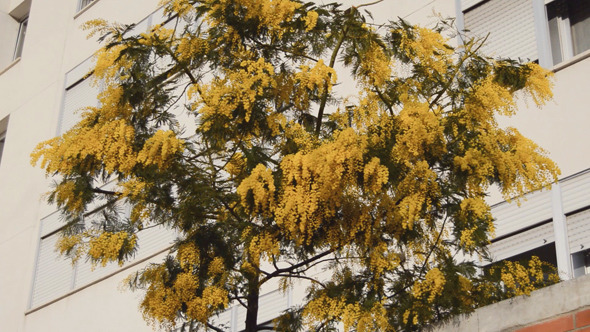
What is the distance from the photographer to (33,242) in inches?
822

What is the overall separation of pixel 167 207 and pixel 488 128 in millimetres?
2976

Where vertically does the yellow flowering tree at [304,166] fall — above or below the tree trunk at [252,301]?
above

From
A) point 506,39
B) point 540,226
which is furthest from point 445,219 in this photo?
point 506,39

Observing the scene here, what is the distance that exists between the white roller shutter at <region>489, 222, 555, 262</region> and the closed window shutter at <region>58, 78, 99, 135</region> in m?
10.6

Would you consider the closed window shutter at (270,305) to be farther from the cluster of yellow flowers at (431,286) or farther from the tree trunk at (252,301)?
the cluster of yellow flowers at (431,286)

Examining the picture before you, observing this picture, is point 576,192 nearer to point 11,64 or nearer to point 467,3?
point 467,3

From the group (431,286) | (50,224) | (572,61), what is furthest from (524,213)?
(50,224)

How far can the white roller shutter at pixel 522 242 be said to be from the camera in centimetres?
1259

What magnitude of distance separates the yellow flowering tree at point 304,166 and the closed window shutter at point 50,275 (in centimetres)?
878

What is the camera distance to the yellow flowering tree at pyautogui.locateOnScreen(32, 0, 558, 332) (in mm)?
9070

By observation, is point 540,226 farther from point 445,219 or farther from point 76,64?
point 76,64

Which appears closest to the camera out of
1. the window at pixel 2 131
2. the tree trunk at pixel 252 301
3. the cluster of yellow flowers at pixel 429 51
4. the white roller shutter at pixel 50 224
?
the tree trunk at pixel 252 301

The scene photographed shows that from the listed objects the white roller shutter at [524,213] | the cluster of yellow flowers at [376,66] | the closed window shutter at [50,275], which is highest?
the closed window shutter at [50,275]

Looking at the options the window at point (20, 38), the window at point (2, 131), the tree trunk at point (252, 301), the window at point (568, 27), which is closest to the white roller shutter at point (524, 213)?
the window at point (568, 27)
